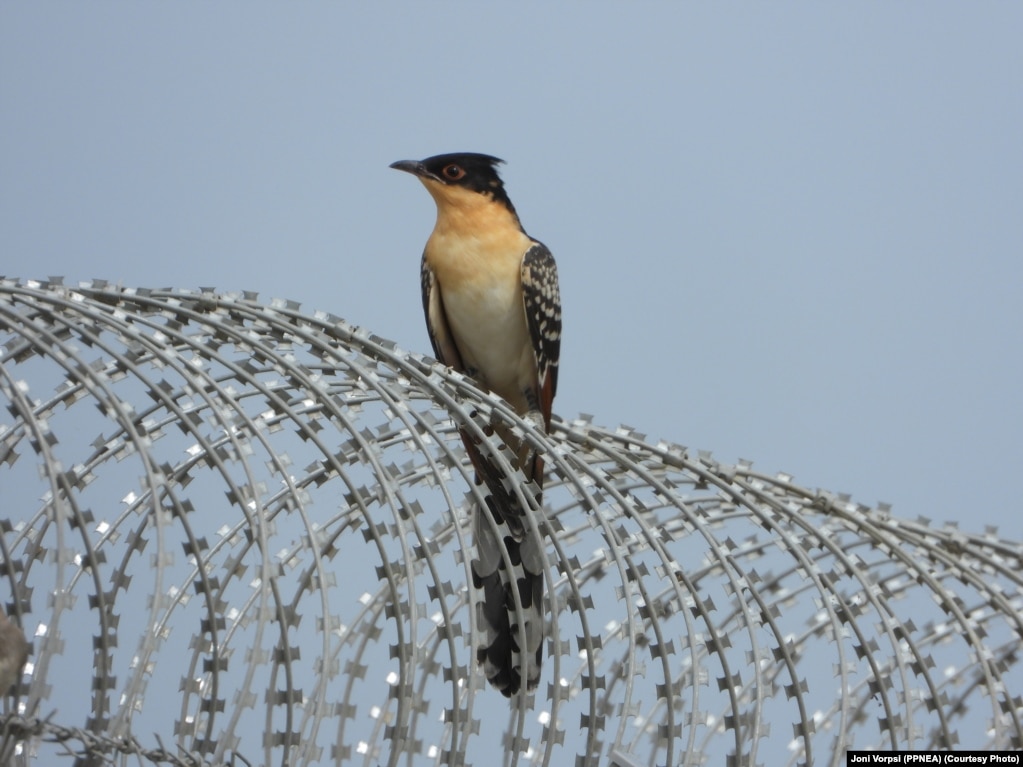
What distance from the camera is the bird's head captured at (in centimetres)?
495

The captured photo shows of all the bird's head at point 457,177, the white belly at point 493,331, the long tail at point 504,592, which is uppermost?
the bird's head at point 457,177

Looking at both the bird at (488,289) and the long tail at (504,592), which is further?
the bird at (488,289)

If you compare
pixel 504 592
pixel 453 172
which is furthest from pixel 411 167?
pixel 504 592

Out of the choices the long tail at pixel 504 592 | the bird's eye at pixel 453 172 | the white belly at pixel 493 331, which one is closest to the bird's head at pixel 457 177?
the bird's eye at pixel 453 172

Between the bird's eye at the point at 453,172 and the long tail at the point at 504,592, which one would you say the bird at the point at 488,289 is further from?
the long tail at the point at 504,592

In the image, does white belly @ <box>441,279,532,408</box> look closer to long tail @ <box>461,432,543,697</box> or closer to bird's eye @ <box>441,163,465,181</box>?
bird's eye @ <box>441,163,465,181</box>

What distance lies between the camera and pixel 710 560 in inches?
156

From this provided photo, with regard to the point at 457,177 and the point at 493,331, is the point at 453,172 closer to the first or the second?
the point at 457,177

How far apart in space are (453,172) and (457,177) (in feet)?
0.09

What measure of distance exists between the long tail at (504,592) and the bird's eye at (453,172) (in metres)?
1.26

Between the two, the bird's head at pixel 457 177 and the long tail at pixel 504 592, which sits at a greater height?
the bird's head at pixel 457 177

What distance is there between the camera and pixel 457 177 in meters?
4.97

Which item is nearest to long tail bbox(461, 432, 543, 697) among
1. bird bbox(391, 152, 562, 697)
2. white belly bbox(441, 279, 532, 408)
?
bird bbox(391, 152, 562, 697)

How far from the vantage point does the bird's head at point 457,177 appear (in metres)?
4.95
